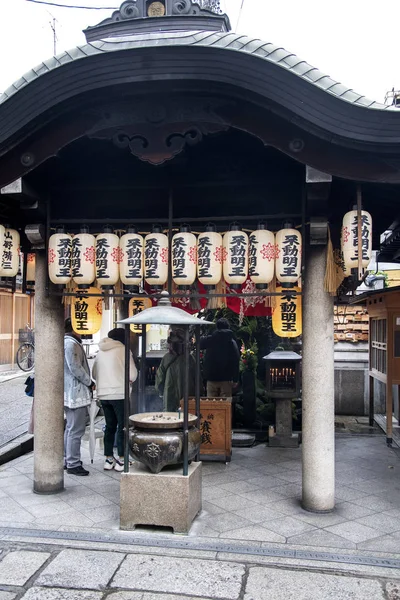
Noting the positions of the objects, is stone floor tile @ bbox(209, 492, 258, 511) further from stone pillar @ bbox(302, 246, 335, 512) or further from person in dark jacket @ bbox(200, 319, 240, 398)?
person in dark jacket @ bbox(200, 319, 240, 398)

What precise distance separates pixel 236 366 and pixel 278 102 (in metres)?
5.91

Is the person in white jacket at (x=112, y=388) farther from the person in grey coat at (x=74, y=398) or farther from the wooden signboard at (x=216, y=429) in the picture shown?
the wooden signboard at (x=216, y=429)

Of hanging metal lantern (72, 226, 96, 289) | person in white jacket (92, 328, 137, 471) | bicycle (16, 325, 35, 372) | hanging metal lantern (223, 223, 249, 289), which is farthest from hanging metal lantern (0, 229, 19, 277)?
bicycle (16, 325, 35, 372)

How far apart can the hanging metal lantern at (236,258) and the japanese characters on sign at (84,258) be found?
5.97 ft

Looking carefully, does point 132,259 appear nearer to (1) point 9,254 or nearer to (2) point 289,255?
(1) point 9,254

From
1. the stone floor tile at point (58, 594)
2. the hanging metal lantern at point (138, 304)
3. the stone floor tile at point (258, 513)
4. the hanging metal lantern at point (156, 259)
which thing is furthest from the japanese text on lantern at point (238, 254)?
the hanging metal lantern at point (138, 304)

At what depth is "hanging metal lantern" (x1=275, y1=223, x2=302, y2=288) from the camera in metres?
6.36

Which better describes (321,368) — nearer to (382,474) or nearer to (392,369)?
(382,474)

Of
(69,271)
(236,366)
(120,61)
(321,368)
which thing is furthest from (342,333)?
(120,61)

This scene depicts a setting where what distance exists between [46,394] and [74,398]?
0.98 meters

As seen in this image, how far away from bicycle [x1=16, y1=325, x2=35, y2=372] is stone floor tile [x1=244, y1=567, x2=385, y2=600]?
1955 centimetres

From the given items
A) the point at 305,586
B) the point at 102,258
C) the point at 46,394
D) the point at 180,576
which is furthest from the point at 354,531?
the point at 102,258

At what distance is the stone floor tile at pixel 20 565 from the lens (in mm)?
4836

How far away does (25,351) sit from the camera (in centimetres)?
2309
